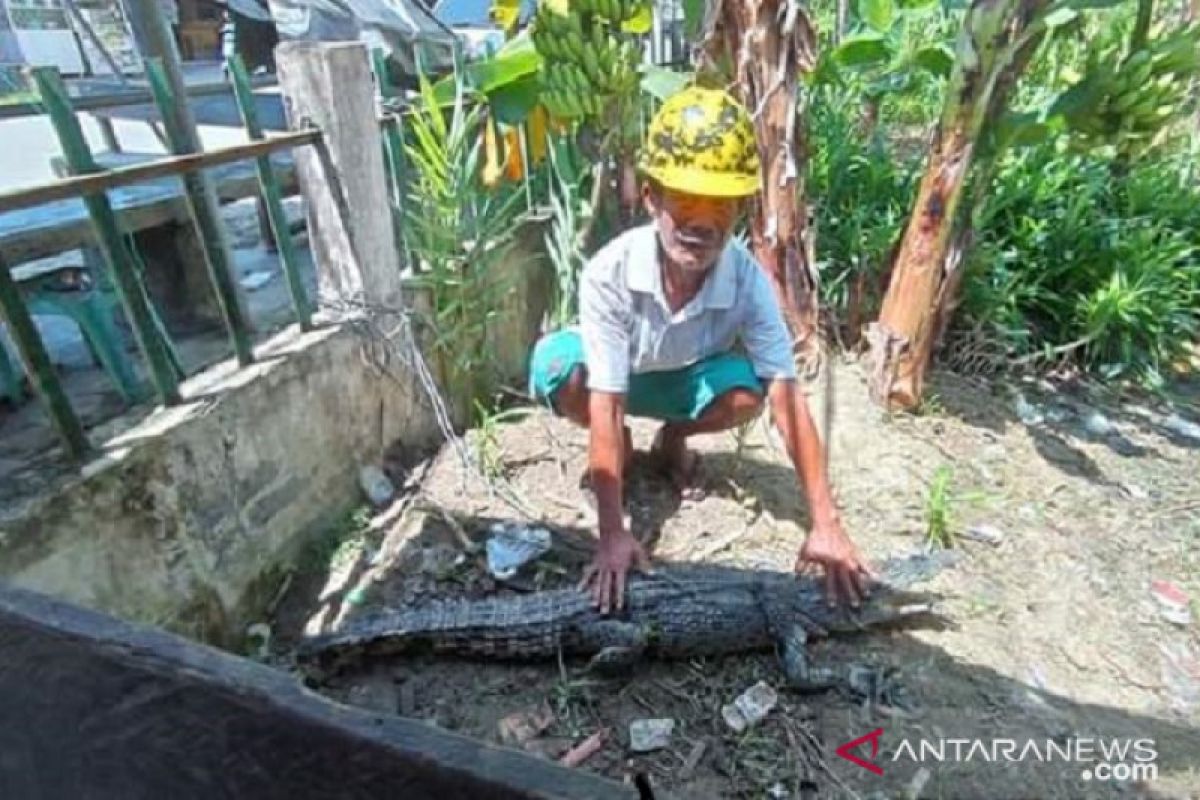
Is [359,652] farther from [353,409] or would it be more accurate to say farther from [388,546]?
[353,409]

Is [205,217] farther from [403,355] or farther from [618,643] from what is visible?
[618,643]

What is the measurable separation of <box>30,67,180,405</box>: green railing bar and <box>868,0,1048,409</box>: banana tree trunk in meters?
2.51

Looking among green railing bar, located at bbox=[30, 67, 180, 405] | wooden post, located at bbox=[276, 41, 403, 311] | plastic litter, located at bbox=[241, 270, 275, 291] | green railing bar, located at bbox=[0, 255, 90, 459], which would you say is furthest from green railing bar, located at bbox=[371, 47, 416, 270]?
green railing bar, located at bbox=[0, 255, 90, 459]

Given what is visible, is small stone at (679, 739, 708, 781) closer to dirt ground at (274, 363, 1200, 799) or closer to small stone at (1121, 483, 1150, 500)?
dirt ground at (274, 363, 1200, 799)

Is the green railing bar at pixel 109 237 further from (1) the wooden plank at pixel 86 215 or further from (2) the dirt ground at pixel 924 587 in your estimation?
(2) the dirt ground at pixel 924 587

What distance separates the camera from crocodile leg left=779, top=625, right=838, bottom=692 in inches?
78.3

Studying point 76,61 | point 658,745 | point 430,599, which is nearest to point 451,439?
point 430,599

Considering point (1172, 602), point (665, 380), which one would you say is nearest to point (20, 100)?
point (665, 380)

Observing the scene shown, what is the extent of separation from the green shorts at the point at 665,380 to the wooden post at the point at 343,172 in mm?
620

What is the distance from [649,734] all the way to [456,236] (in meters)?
1.83

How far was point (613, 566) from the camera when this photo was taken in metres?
2.01

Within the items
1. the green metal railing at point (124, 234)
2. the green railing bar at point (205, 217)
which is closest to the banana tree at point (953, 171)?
the green metal railing at point (124, 234)

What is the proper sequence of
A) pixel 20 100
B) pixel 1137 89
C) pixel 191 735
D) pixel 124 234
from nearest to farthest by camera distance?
pixel 191 735 → pixel 124 234 → pixel 1137 89 → pixel 20 100

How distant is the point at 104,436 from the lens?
6.11 ft
